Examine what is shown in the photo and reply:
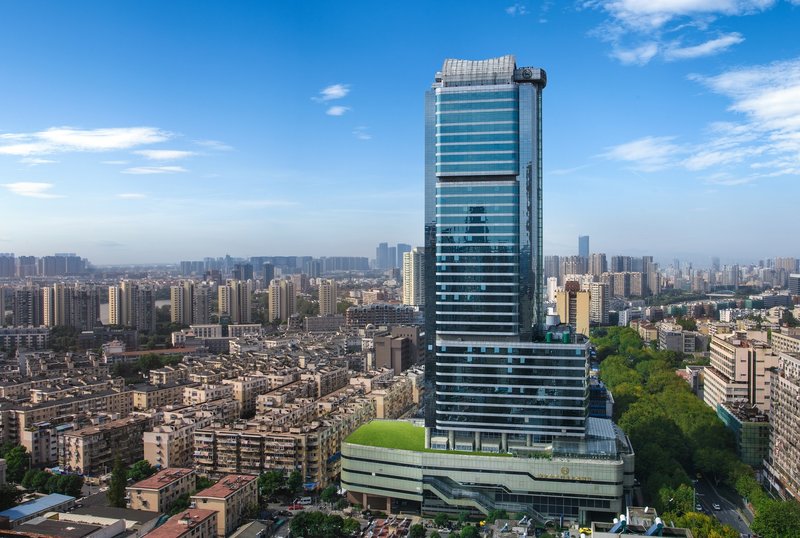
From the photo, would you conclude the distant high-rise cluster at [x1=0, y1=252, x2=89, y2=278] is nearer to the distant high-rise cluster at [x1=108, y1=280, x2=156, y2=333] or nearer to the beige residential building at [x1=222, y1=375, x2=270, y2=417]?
the distant high-rise cluster at [x1=108, y1=280, x2=156, y2=333]

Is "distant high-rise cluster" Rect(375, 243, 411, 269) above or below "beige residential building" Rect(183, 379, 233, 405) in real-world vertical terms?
above

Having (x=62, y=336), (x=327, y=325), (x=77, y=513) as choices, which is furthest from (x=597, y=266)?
(x=77, y=513)

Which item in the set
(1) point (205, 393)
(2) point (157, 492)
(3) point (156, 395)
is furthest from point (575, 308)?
(2) point (157, 492)

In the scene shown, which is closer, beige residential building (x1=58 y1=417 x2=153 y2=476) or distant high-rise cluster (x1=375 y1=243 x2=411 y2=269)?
beige residential building (x1=58 y1=417 x2=153 y2=476)

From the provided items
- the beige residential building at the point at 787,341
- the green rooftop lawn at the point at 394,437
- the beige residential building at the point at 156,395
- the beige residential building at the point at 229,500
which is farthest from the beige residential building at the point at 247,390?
the beige residential building at the point at 787,341

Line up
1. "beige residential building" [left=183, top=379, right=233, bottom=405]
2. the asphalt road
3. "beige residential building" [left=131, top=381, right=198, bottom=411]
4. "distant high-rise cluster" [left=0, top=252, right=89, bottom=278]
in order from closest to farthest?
1. the asphalt road
2. "beige residential building" [left=183, top=379, right=233, bottom=405]
3. "beige residential building" [left=131, top=381, right=198, bottom=411]
4. "distant high-rise cluster" [left=0, top=252, right=89, bottom=278]

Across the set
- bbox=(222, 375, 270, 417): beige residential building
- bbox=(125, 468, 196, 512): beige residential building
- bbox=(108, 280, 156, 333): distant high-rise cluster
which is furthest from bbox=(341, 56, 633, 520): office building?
bbox=(108, 280, 156, 333): distant high-rise cluster

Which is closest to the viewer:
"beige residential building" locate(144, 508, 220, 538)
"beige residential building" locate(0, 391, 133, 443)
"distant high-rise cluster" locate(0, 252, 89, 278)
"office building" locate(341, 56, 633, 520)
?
"beige residential building" locate(144, 508, 220, 538)

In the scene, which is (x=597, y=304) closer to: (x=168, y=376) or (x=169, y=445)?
(x=168, y=376)
